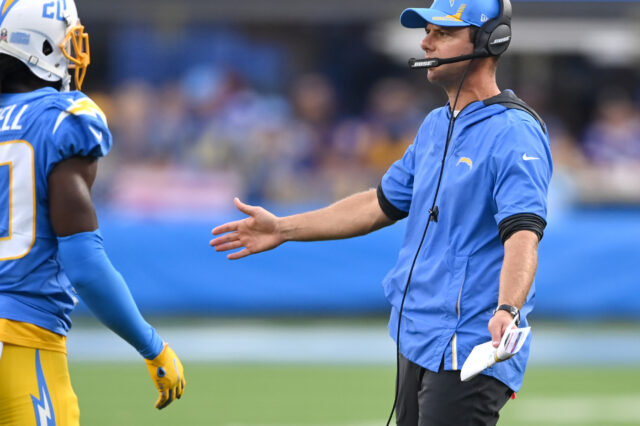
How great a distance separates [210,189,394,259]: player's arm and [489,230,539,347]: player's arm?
2.59 feet

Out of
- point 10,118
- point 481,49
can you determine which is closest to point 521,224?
point 481,49

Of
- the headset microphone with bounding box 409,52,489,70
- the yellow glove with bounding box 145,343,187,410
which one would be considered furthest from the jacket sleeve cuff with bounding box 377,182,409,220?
the yellow glove with bounding box 145,343,187,410

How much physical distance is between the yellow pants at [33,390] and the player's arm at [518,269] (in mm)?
1276

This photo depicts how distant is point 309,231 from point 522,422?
10.0 feet

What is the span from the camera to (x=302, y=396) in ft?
23.3

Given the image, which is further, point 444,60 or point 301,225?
point 301,225

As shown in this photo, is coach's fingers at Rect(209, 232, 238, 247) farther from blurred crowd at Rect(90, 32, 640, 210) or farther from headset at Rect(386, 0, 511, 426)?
blurred crowd at Rect(90, 32, 640, 210)

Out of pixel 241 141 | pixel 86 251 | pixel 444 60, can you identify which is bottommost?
pixel 86 251

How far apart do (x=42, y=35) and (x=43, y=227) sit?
590mm

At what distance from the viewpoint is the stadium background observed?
295 inches

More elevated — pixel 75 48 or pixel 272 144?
pixel 272 144

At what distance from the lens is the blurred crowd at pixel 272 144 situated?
1081 cm

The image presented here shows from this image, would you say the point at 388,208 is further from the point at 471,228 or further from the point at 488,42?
the point at 488,42

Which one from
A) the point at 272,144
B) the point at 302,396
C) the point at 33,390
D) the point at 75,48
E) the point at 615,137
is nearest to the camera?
the point at 33,390
